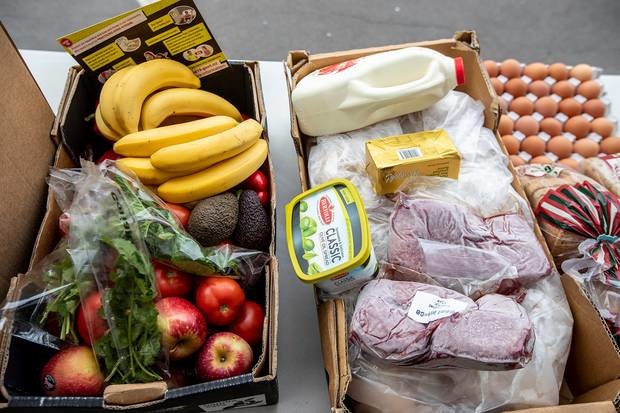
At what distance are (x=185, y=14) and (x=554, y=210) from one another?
0.86 metres

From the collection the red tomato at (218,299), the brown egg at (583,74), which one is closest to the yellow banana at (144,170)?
the red tomato at (218,299)

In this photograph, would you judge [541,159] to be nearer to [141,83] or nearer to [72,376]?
[141,83]

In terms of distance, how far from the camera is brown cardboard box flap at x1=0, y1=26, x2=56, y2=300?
0.92 m

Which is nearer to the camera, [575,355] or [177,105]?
[575,355]

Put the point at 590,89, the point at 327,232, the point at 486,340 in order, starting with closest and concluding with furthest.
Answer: the point at 486,340 → the point at 327,232 → the point at 590,89

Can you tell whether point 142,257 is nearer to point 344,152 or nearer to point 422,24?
point 344,152

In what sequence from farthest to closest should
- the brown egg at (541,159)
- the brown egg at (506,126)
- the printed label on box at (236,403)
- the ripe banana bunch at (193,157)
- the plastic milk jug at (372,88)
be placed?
the brown egg at (506,126)
the brown egg at (541,159)
the plastic milk jug at (372,88)
the ripe banana bunch at (193,157)
the printed label on box at (236,403)

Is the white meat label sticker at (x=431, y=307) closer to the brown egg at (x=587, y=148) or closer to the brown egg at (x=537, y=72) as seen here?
the brown egg at (x=587, y=148)

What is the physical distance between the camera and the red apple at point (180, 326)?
816 millimetres

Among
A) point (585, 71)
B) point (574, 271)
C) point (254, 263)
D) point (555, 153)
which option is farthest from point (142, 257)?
point (585, 71)

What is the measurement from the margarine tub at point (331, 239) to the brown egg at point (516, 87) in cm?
90

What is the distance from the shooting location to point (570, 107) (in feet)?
4.91

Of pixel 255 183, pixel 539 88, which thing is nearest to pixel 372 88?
pixel 255 183

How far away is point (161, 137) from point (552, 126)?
3.73 feet
